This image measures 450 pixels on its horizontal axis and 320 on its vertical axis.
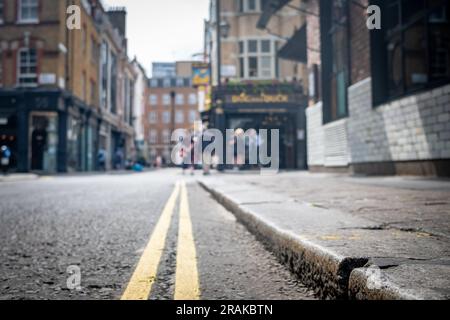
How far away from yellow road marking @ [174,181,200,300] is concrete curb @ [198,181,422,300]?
1.84 feet

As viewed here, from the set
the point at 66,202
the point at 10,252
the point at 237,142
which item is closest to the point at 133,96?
the point at 237,142

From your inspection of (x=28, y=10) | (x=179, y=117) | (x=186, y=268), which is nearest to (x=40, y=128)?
(x=28, y=10)

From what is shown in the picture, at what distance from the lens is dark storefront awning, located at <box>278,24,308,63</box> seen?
1700 centimetres

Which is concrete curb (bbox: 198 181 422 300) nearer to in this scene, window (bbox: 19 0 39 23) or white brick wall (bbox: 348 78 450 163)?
white brick wall (bbox: 348 78 450 163)

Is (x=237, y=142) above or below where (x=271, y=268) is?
above

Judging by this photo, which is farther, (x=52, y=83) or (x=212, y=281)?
(x=52, y=83)

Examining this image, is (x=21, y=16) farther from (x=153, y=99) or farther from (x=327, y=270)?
(x=153, y=99)

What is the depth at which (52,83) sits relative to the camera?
76.0 feet

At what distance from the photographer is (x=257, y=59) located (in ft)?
90.9

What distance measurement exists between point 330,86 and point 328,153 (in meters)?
2.54

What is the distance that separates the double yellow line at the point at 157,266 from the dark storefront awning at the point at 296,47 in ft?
47.0

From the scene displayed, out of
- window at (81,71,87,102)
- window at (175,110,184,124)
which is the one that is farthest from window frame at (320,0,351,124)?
window at (175,110,184,124)

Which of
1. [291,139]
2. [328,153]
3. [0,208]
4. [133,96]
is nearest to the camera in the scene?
[0,208]
